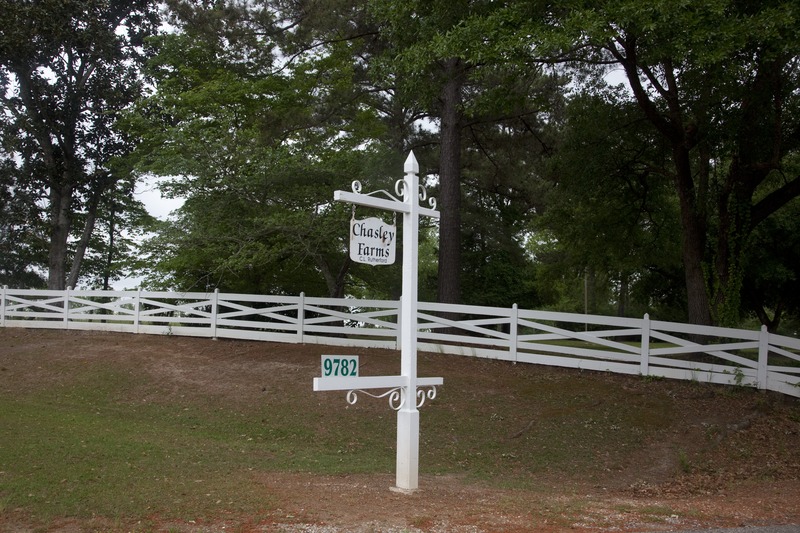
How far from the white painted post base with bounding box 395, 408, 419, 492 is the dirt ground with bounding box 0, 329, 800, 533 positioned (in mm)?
164

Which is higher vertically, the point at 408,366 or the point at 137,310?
the point at 137,310

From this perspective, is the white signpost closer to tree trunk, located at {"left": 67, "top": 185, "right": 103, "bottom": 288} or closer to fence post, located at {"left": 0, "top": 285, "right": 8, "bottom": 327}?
fence post, located at {"left": 0, "top": 285, "right": 8, "bottom": 327}

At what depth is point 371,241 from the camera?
7023mm

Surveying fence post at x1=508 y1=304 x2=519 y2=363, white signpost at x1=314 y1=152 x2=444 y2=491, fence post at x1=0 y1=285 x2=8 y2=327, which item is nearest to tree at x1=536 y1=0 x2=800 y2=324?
fence post at x1=508 y1=304 x2=519 y2=363

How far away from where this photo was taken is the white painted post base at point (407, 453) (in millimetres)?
7289

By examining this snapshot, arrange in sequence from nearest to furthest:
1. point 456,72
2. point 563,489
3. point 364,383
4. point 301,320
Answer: point 364,383
point 563,489
point 456,72
point 301,320

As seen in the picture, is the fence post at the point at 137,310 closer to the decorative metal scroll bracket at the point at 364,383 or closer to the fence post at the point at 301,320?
the fence post at the point at 301,320

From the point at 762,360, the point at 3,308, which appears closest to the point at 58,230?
the point at 3,308

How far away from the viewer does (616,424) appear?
440 inches

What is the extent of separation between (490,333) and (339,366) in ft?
26.5

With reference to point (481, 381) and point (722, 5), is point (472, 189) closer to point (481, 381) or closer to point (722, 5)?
point (481, 381)

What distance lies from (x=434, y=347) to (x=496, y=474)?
5944 millimetres

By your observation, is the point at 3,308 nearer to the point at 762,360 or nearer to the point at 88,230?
the point at 88,230

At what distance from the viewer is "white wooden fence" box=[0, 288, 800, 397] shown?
12633 mm
